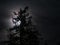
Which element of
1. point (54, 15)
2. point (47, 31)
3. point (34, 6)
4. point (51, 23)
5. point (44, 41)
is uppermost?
point (34, 6)

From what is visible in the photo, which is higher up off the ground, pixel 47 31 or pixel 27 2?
pixel 27 2

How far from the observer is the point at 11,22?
4.48 metres

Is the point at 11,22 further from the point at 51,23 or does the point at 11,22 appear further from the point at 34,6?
the point at 51,23

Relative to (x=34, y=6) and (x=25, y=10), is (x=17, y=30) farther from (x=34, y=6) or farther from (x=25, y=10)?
(x=34, y=6)

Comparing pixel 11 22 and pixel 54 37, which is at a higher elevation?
pixel 11 22

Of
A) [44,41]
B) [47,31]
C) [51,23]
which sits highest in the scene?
[51,23]

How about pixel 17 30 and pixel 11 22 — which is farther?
pixel 11 22

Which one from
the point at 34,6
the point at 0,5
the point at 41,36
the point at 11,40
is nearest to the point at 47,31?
the point at 41,36

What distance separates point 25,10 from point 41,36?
109 centimetres

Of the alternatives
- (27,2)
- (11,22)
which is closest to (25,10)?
(27,2)

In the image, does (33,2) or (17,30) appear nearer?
(17,30)

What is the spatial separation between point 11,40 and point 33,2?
159 centimetres

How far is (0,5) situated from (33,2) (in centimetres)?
123

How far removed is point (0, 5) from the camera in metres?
4.59
